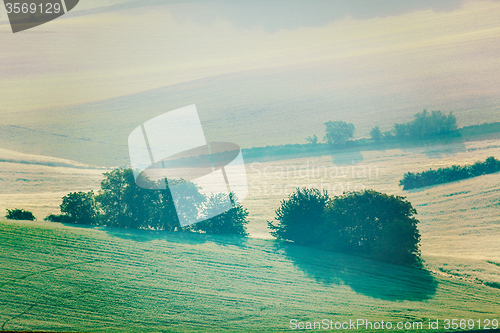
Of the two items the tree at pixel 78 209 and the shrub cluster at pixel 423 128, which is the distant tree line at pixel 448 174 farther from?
the tree at pixel 78 209

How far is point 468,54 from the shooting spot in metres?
73.5

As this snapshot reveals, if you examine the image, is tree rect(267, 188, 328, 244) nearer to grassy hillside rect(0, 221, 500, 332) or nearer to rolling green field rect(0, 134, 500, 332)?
rolling green field rect(0, 134, 500, 332)

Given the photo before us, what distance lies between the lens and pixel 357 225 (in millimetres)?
22516

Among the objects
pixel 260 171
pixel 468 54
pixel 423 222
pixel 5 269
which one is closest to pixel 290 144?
pixel 260 171

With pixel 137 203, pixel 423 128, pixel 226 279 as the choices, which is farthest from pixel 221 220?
pixel 423 128

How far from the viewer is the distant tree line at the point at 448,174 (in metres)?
35.5

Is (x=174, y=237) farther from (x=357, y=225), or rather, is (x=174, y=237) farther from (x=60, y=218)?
(x=357, y=225)

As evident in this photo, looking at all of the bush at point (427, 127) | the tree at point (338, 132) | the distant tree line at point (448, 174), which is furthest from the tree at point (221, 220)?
the bush at point (427, 127)

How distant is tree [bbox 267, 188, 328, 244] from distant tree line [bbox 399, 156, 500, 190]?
1430 centimetres

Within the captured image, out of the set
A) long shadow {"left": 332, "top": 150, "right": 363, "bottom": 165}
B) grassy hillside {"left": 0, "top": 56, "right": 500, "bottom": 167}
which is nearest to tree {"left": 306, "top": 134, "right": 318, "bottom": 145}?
grassy hillside {"left": 0, "top": 56, "right": 500, "bottom": 167}

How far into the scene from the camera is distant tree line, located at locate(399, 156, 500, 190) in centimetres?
3553

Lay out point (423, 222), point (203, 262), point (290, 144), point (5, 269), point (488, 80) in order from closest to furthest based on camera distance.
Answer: point (5, 269)
point (203, 262)
point (423, 222)
point (290, 144)
point (488, 80)

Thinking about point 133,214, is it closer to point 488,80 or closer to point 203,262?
point 203,262

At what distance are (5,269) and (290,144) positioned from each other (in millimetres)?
34174
